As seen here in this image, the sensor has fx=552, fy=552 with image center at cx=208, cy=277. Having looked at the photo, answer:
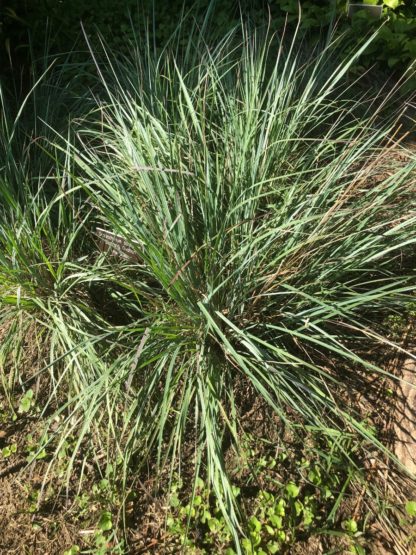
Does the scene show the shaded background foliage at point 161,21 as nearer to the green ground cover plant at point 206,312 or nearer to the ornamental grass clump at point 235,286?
the green ground cover plant at point 206,312

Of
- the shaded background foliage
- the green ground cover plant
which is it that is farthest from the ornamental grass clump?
the shaded background foliage

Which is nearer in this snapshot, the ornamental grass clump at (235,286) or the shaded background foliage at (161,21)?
the ornamental grass clump at (235,286)

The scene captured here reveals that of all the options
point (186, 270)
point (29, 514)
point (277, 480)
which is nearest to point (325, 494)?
point (277, 480)

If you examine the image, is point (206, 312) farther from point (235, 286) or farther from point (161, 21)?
point (161, 21)

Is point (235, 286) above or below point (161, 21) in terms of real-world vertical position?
above

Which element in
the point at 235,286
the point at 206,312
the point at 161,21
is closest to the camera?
the point at 206,312

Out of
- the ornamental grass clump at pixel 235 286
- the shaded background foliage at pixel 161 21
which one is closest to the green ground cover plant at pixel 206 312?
the ornamental grass clump at pixel 235 286

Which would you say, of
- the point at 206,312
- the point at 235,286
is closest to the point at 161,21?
the point at 235,286

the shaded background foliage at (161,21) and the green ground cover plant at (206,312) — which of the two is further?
the shaded background foliage at (161,21)

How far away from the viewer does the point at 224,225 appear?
1955 millimetres

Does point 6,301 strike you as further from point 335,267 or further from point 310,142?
point 310,142

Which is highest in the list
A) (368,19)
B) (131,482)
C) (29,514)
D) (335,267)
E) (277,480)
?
(368,19)

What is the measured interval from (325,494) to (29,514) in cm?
106

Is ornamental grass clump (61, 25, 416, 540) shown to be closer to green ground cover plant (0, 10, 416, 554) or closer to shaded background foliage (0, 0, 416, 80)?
A: green ground cover plant (0, 10, 416, 554)
